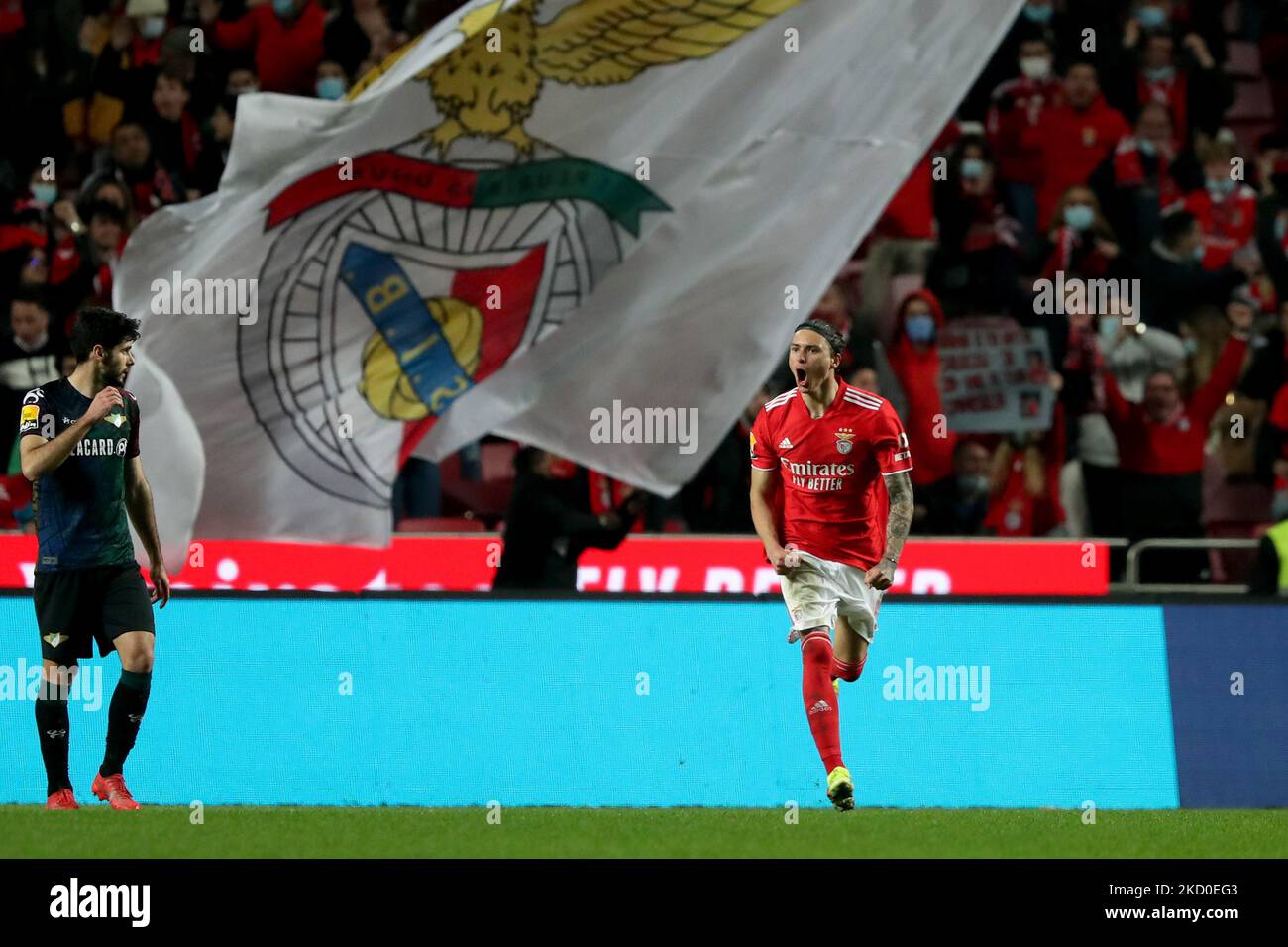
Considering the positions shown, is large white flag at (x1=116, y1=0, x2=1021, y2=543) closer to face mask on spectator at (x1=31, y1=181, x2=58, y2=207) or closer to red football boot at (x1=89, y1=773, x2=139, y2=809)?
red football boot at (x1=89, y1=773, x2=139, y2=809)

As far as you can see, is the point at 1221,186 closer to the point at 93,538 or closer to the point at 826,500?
the point at 826,500

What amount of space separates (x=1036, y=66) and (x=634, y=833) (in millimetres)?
9888

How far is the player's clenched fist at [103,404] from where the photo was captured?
30.6 feet

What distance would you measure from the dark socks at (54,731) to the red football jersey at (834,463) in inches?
125

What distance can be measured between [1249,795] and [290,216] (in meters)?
5.43

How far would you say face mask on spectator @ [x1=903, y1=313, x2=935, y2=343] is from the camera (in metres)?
15.7

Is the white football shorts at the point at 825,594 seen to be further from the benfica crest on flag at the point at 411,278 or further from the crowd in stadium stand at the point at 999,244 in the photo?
the crowd in stadium stand at the point at 999,244

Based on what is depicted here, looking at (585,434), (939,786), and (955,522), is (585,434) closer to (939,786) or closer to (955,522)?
(939,786)

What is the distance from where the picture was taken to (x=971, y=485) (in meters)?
15.9

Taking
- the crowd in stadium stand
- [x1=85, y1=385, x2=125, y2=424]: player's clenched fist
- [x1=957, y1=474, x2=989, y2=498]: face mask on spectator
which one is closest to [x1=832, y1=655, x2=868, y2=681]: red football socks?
[x1=85, y1=385, x2=125, y2=424]: player's clenched fist

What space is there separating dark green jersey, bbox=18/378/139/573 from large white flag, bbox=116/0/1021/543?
4.64 ft

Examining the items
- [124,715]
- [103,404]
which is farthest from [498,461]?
[103,404]

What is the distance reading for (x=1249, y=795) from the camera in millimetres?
10992

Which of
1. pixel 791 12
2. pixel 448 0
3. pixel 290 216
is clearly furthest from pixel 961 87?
pixel 448 0
